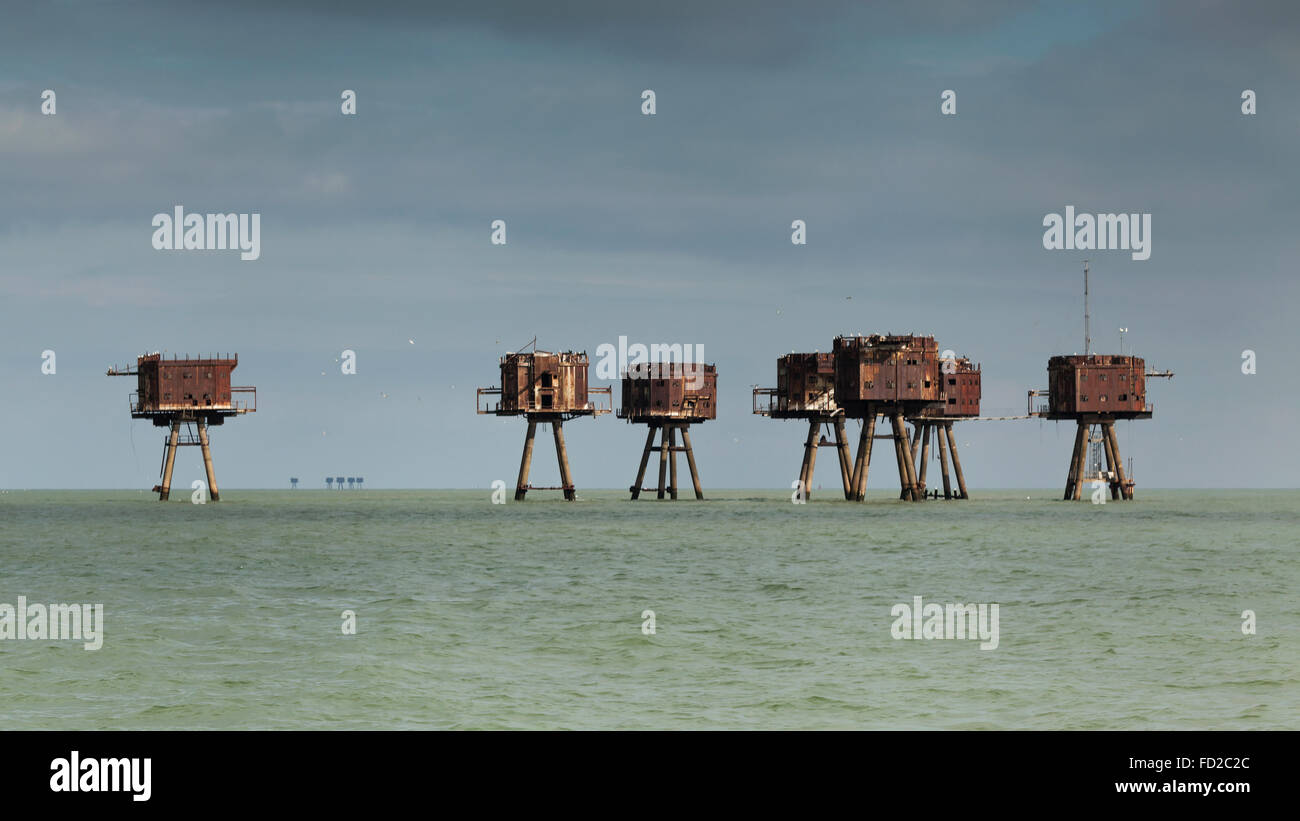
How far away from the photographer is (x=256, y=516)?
122 meters

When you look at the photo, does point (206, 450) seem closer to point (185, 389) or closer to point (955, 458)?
point (185, 389)

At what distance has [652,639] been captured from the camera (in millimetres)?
34375

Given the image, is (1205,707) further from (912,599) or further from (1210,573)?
(1210,573)

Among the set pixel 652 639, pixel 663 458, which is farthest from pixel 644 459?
pixel 652 639

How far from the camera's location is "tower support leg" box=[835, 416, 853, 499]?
135738 millimetres

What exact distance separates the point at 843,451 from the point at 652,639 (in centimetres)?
10716

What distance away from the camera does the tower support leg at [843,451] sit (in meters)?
136

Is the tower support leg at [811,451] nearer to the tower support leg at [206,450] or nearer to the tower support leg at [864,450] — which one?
the tower support leg at [864,450]

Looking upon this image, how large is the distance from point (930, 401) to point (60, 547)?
6832cm

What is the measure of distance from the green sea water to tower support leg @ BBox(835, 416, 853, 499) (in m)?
60.8

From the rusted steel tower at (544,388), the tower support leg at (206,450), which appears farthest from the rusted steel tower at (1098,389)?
the tower support leg at (206,450)

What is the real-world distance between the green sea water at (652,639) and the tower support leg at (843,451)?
60816 mm

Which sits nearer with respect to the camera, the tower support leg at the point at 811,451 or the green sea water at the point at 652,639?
the green sea water at the point at 652,639
